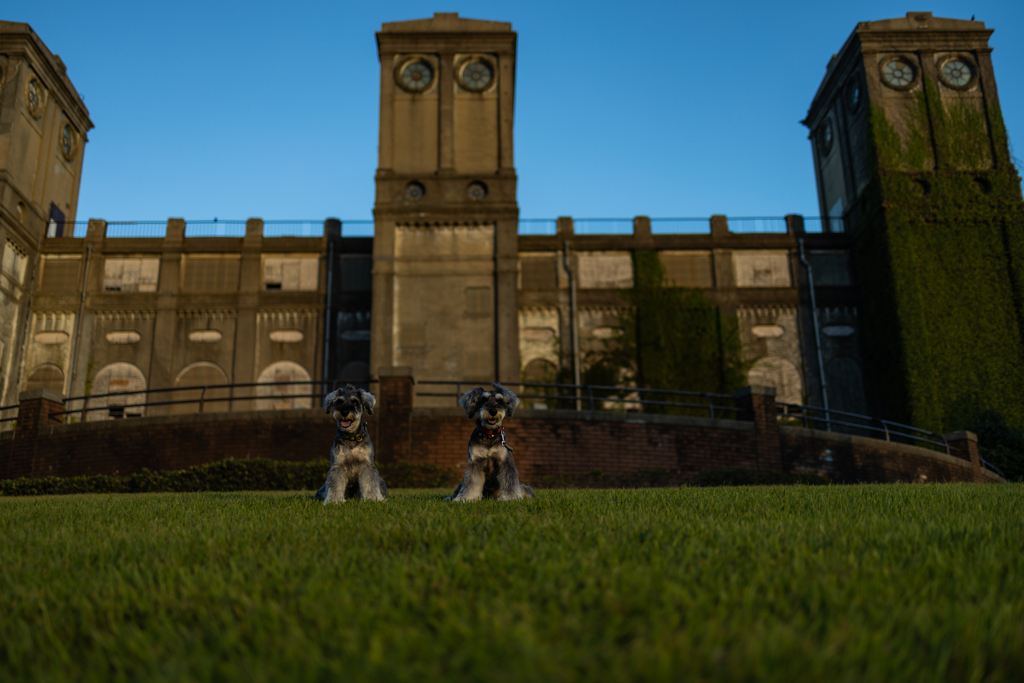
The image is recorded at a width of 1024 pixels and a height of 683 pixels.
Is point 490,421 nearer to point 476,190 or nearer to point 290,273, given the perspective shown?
point 476,190

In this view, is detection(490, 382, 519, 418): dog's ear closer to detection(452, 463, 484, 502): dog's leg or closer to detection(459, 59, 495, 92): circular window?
detection(452, 463, 484, 502): dog's leg

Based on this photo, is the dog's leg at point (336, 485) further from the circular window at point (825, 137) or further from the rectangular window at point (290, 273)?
the circular window at point (825, 137)

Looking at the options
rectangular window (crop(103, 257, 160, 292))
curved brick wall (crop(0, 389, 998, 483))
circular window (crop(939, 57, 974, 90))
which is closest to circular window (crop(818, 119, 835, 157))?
circular window (crop(939, 57, 974, 90))

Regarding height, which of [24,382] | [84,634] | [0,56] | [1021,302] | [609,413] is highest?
[0,56]

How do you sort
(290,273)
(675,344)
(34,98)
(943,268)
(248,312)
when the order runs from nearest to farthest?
(943,268)
(675,344)
(248,312)
(34,98)
(290,273)

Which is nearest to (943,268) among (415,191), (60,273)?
(415,191)

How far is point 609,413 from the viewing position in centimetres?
2028

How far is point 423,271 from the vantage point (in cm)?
3341

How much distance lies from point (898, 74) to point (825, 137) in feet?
18.1

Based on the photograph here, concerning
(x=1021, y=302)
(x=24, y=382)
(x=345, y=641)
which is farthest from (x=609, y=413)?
(x=24, y=382)

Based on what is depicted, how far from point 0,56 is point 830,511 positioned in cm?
4254

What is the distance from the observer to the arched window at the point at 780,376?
116 ft

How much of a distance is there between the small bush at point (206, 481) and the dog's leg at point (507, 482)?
8706mm

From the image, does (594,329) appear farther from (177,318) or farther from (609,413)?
(177,318)
